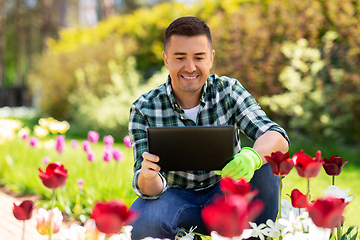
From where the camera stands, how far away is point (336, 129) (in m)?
4.84

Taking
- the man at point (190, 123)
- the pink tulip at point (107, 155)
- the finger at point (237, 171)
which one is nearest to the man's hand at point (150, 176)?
the man at point (190, 123)

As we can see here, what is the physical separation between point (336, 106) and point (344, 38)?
3.15 feet

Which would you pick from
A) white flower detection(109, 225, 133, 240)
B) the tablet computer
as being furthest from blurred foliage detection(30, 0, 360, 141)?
white flower detection(109, 225, 133, 240)

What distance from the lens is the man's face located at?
5.72 feet

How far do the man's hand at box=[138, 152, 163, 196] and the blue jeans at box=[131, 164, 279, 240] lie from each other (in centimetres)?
8

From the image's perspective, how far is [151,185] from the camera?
63.9 inches

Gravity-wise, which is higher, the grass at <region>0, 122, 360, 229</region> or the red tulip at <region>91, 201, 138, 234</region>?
the red tulip at <region>91, 201, 138, 234</region>

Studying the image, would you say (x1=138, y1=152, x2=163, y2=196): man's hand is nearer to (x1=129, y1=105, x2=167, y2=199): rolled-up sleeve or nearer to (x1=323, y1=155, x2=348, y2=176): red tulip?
(x1=129, y1=105, x2=167, y2=199): rolled-up sleeve

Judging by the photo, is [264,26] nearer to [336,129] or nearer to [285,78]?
Result: [285,78]

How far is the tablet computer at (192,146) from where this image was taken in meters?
1.36

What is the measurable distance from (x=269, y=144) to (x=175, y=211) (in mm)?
570

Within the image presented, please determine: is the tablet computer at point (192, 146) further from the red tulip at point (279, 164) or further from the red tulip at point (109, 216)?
the red tulip at point (109, 216)

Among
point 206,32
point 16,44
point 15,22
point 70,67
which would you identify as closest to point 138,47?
point 70,67

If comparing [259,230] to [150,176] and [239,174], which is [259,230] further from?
[150,176]
